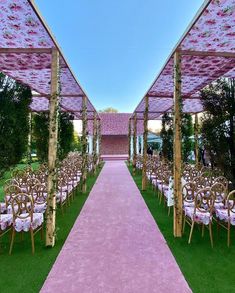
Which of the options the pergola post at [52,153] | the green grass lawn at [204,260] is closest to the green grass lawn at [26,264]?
the pergola post at [52,153]

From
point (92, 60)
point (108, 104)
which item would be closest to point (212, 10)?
point (92, 60)

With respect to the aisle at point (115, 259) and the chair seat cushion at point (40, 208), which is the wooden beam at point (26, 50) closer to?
the chair seat cushion at point (40, 208)

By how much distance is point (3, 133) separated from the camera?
283 inches

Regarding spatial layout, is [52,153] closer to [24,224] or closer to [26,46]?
[24,224]

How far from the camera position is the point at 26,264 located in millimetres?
4316

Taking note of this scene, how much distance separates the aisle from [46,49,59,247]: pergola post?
0.44 m

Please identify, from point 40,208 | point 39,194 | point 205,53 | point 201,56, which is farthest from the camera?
Answer: point 39,194

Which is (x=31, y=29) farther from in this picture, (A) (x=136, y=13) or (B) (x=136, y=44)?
(B) (x=136, y=44)

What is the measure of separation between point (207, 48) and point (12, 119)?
503 cm

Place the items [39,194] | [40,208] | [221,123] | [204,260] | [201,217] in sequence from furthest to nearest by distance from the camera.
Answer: [221,123], [39,194], [40,208], [201,217], [204,260]

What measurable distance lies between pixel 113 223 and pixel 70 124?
10.1 m

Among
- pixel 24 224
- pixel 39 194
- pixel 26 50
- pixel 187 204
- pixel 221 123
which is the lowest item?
pixel 24 224

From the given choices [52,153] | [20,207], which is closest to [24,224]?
[20,207]

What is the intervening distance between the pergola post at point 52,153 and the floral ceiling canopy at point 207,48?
7.73ft
